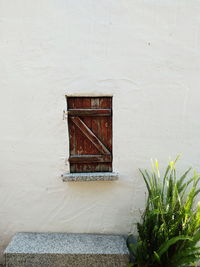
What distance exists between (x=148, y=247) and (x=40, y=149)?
1.65m

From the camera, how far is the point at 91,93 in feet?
8.72

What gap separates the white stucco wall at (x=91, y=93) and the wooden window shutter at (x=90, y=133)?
3.6 inches

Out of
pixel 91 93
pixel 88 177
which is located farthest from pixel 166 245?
pixel 91 93

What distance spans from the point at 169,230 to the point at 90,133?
135 cm

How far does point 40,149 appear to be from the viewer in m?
2.74

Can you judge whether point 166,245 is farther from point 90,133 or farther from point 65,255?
point 90,133

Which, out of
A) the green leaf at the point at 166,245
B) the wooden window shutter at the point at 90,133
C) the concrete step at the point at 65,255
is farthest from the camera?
the wooden window shutter at the point at 90,133

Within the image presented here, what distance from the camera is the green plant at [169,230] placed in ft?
7.59

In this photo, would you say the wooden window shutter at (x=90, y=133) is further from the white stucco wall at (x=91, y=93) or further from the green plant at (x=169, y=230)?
the green plant at (x=169, y=230)

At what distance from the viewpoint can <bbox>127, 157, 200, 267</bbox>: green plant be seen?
2312 millimetres

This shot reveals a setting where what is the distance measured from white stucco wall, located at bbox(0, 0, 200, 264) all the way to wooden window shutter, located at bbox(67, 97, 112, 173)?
0.09m

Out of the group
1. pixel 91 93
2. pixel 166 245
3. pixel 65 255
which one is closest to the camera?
pixel 166 245

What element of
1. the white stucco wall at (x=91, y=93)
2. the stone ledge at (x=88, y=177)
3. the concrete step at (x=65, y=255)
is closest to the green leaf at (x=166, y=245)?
the concrete step at (x=65, y=255)

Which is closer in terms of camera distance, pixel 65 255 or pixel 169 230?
pixel 169 230
